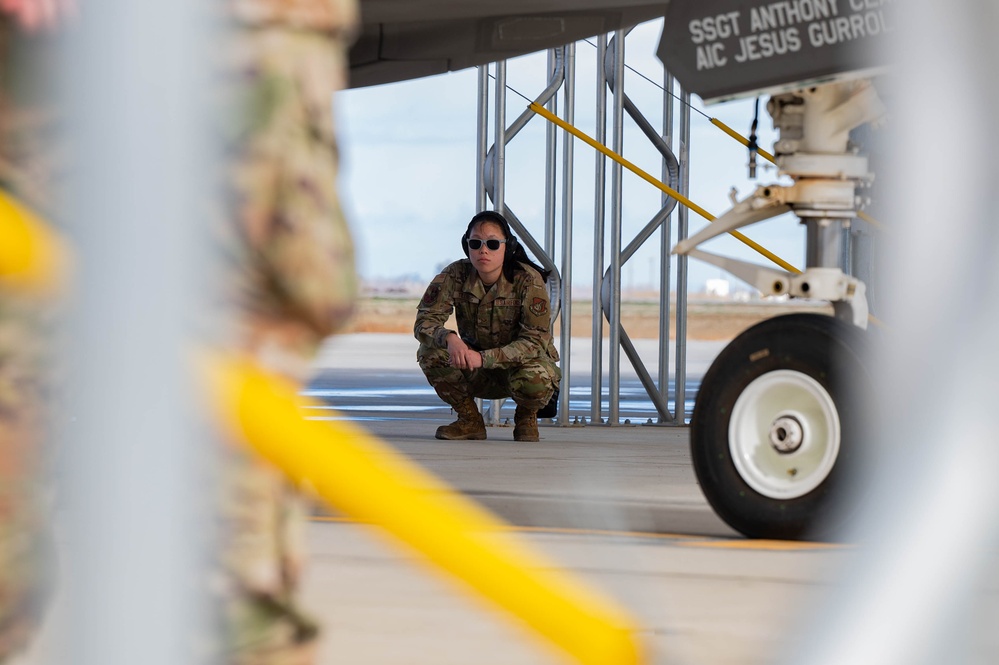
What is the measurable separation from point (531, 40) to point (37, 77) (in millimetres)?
4130

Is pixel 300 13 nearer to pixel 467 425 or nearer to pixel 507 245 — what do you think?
pixel 507 245

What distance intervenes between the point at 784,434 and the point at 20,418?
196 centimetres

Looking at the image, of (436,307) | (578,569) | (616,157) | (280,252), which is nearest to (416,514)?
(280,252)

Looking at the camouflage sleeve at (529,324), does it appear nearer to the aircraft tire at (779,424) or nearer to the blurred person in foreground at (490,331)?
the blurred person in foreground at (490,331)

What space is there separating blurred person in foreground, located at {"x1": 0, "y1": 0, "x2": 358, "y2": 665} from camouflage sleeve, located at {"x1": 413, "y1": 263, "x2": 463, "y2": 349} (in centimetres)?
441

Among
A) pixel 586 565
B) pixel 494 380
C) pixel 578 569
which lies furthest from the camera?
pixel 494 380

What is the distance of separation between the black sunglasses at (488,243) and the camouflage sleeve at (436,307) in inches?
9.2

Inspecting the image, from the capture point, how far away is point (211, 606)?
91cm

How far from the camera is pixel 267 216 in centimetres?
115

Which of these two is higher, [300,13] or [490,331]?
[300,13]

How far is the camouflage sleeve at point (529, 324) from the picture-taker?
573cm

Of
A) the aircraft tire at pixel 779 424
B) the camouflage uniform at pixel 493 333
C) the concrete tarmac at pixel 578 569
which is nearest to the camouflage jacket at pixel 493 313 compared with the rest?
the camouflage uniform at pixel 493 333

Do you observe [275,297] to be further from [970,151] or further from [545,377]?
Answer: [545,377]

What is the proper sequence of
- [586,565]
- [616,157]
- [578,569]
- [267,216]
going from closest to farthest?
[267,216], [578,569], [586,565], [616,157]
